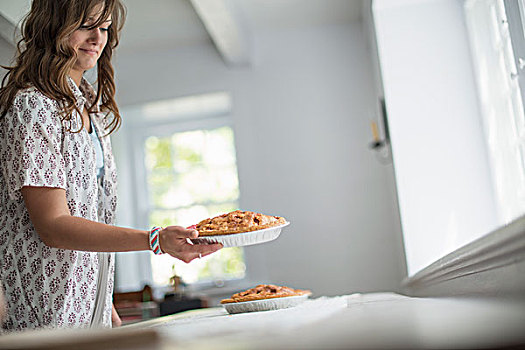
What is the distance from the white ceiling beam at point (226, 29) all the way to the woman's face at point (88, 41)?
2.28 meters

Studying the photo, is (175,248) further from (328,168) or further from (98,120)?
(328,168)

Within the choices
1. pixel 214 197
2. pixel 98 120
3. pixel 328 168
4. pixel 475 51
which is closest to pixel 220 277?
pixel 214 197

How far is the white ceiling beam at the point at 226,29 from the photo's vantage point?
3824 millimetres

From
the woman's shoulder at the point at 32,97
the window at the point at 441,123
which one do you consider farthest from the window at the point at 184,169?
the woman's shoulder at the point at 32,97

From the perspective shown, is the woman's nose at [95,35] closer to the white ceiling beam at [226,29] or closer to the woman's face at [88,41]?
the woman's face at [88,41]

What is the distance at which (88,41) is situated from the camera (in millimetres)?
1525

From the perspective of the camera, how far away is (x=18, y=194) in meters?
1.33

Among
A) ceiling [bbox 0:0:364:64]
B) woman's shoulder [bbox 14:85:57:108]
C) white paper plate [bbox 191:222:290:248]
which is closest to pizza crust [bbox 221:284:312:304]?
white paper plate [bbox 191:222:290:248]

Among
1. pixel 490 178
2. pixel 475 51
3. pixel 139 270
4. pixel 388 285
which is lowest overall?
pixel 388 285

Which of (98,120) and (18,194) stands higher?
(98,120)

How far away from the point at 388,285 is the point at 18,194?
3.70 metres

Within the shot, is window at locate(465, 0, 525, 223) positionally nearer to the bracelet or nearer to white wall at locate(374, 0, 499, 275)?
white wall at locate(374, 0, 499, 275)

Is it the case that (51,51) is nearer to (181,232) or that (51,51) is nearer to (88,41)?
(88,41)

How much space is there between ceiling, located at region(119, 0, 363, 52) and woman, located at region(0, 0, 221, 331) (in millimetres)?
2618
